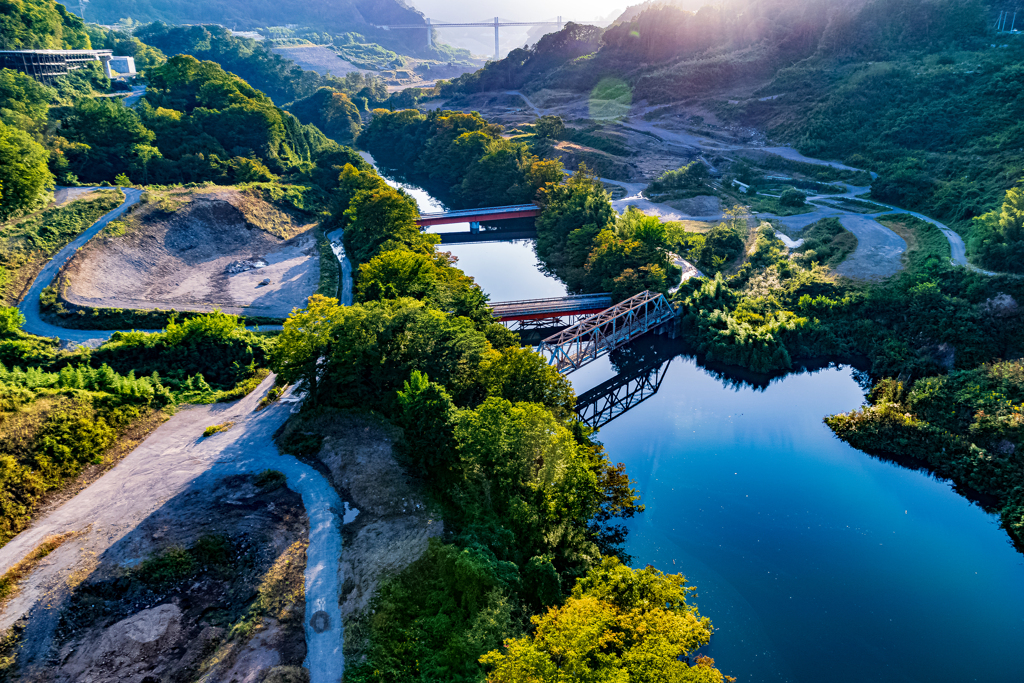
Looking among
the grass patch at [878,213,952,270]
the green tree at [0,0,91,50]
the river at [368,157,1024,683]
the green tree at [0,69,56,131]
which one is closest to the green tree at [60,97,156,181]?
the green tree at [0,69,56,131]

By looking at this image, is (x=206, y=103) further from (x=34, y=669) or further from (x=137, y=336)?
(x=34, y=669)

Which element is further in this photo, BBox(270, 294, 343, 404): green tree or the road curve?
the road curve

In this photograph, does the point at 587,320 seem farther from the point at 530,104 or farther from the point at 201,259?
the point at 530,104

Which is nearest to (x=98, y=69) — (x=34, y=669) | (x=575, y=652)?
(x=34, y=669)

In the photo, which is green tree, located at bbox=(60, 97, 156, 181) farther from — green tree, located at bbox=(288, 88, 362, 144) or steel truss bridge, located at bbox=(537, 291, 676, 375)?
steel truss bridge, located at bbox=(537, 291, 676, 375)

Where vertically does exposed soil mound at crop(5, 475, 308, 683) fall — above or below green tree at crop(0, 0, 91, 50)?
below

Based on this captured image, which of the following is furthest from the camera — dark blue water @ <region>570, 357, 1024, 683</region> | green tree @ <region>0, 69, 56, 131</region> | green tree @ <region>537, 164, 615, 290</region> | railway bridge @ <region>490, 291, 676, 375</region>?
green tree @ <region>0, 69, 56, 131</region>

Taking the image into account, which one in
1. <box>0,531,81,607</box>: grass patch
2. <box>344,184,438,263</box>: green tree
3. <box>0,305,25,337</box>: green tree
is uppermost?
<box>344,184,438,263</box>: green tree

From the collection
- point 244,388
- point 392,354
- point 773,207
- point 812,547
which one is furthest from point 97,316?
point 773,207
